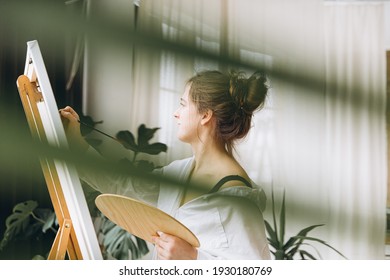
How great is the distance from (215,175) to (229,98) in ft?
1.16

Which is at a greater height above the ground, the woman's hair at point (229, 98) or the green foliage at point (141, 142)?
the woman's hair at point (229, 98)

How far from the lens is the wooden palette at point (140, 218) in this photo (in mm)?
1927

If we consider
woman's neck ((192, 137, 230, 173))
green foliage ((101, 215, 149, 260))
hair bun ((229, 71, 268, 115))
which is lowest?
green foliage ((101, 215, 149, 260))

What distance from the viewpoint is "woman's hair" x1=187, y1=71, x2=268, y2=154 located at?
Result: 2.17 m

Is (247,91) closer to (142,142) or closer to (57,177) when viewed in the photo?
(142,142)

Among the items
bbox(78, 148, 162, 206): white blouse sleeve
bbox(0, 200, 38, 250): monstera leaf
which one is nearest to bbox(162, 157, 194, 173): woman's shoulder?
bbox(78, 148, 162, 206): white blouse sleeve

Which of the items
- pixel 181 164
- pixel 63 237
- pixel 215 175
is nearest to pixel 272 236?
pixel 215 175

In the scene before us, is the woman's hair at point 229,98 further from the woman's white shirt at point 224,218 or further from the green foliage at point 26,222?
the green foliage at point 26,222

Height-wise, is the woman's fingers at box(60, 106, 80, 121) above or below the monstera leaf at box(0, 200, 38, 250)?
above

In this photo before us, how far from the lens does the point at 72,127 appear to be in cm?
221

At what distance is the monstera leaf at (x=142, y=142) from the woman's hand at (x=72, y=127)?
0.18 meters

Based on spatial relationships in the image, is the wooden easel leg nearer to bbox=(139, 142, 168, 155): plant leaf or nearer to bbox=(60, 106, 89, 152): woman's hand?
bbox=(60, 106, 89, 152): woman's hand

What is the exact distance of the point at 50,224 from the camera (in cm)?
225

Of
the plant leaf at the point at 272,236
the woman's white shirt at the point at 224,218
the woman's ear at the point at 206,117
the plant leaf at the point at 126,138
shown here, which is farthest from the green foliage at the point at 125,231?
the plant leaf at the point at 272,236
